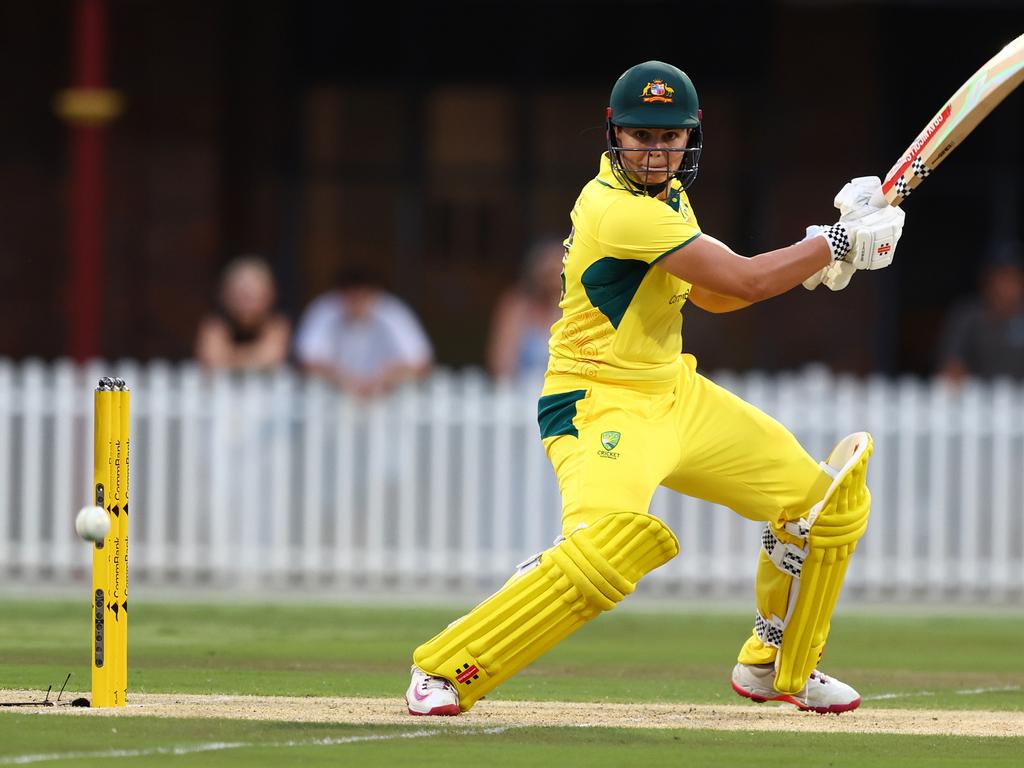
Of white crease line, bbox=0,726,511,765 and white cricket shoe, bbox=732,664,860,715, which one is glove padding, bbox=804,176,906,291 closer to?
white cricket shoe, bbox=732,664,860,715

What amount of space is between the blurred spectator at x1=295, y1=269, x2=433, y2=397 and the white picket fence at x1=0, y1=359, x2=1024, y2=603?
15cm

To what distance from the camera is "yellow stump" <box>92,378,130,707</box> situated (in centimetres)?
629

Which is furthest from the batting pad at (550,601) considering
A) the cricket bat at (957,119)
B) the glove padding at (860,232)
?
the cricket bat at (957,119)

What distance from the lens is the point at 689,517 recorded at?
1243 centimetres

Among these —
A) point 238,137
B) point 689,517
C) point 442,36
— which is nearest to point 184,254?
point 238,137

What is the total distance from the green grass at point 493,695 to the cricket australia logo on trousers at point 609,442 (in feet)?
2.83

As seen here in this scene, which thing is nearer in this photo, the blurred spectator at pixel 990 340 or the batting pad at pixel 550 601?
the batting pad at pixel 550 601

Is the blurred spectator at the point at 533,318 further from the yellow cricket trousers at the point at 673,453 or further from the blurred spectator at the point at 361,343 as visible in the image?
the yellow cricket trousers at the point at 673,453

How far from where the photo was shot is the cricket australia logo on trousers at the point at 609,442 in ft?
21.3

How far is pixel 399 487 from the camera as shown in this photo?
40.8 ft

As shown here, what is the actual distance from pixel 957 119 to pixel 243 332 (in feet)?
21.4

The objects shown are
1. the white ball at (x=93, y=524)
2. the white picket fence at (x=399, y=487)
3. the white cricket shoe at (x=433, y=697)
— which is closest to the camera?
the white ball at (x=93, y=524)

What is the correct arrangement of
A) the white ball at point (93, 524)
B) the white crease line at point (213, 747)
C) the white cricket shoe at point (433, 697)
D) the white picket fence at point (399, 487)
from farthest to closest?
1. the white picket fence at point (399, 487)
2. the white cricket shoe at point (433, 697)
3. the white ball at point (93, 524)
4. the white crease line at point (213, 747)

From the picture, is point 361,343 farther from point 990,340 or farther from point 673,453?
point 673,453
